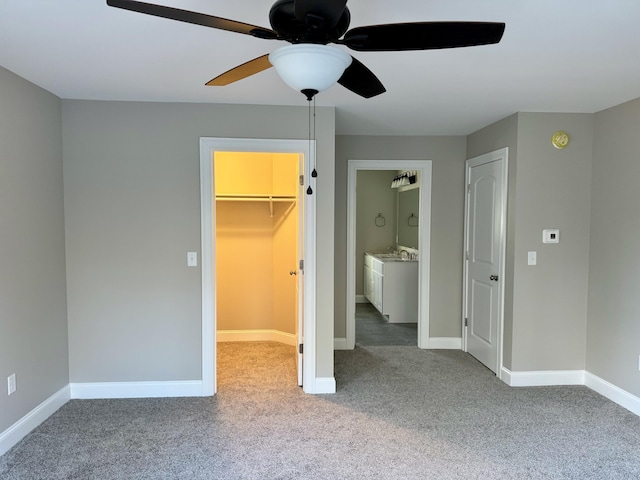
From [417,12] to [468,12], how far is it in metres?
0.22

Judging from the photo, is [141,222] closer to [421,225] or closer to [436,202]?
[421,225]

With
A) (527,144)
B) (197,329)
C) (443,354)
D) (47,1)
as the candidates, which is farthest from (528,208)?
(47,1)

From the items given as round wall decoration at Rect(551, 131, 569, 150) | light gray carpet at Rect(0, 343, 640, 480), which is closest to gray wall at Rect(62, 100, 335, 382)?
light gray carpet at Rect(0, 343, 640, 480)

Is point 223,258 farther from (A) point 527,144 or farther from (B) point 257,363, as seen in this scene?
(A) point 527,144

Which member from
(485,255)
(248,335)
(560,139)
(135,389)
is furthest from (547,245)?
(135,389)

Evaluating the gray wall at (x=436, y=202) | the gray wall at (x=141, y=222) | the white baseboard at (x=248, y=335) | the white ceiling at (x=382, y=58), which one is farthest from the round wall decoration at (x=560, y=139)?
the white baseboard at (x=248, y=335)

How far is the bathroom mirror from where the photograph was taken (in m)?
6.21

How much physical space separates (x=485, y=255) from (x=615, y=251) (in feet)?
3.43

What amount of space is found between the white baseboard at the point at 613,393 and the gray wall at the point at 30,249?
4.24 meters

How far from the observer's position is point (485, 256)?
3928 mm

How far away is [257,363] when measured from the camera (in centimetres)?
392

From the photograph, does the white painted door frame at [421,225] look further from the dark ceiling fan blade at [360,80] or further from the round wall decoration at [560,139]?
the dark ceiling fan blade at [360,80]

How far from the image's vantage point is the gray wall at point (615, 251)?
2.99 meters

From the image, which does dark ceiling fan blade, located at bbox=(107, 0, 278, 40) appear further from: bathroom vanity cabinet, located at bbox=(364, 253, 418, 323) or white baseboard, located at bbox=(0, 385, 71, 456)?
bathroom vanity cabinet, located at bbox=(364, 253, 418, 323)
